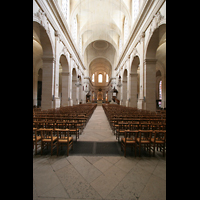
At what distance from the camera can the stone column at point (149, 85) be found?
10.8 metres

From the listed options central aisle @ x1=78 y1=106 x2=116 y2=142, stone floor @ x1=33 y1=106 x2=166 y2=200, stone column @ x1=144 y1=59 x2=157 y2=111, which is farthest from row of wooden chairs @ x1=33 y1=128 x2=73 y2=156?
stone column @ x1=144 y1=59 x2=157 y2=111

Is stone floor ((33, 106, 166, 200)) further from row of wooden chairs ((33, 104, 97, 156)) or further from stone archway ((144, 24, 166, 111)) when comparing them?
stone archway ((144, 24, 166, 111))

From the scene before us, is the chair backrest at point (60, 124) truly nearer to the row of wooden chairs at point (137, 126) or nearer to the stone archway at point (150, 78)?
the row of wooden chairs at point (137, 126)

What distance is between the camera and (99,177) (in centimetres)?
217

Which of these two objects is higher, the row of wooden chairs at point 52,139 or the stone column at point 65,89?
the stone column at point 65,89

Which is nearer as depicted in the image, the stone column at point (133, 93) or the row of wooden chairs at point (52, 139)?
the row of wooden chairs at point (52, 139)

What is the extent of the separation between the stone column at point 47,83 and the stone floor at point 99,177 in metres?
8.43

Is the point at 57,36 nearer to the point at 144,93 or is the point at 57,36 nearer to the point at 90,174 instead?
the point at 144,93

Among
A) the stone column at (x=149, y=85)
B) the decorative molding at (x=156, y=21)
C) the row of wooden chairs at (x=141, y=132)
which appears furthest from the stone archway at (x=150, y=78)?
the row of wooden chairs at (x=141, y=132)

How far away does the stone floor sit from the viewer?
1.80m
